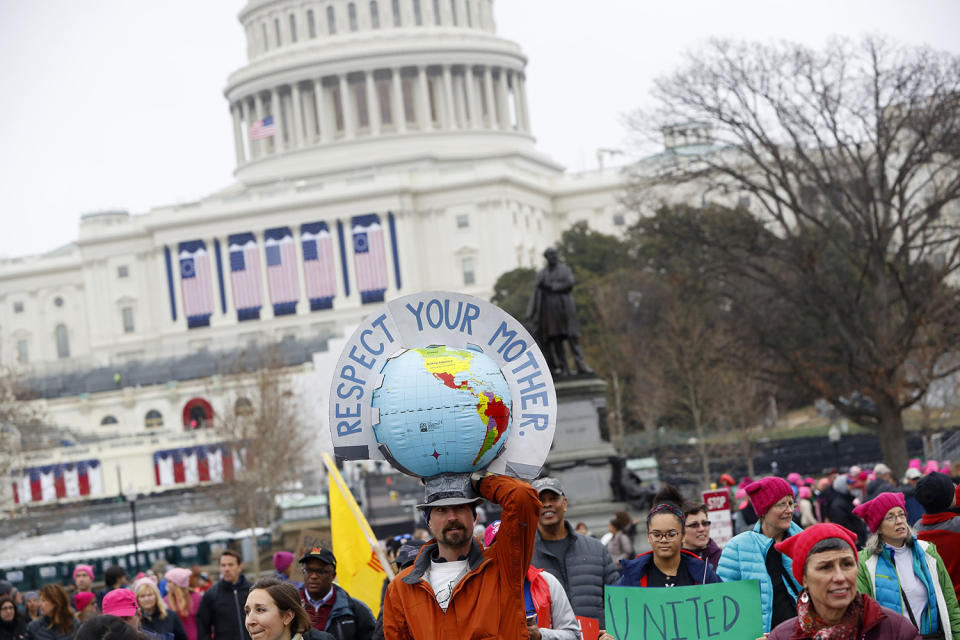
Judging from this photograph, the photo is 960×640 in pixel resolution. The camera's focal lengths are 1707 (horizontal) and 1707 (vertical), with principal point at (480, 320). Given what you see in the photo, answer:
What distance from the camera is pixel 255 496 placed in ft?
164

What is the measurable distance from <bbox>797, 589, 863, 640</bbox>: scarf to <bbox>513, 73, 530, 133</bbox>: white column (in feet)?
394

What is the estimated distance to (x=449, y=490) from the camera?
20.5ft

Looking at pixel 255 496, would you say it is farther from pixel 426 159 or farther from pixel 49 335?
pixel 49 335

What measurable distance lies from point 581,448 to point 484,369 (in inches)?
638

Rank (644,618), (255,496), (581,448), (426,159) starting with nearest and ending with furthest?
(644,618) < (581,448) < (255,496) < (426,159)

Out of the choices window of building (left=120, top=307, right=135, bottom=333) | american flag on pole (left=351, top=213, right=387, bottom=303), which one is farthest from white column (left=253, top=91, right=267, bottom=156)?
american flag on pole (left=351, top=213, right=387, bottom=303)

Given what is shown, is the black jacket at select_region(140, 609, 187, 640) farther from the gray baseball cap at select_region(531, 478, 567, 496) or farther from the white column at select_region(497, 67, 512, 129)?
the white column at select_region(497, 67, 512, 129)

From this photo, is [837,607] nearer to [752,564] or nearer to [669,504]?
[752,564]

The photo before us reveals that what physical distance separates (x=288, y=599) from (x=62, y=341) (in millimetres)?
117714

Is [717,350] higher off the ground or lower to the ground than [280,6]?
lower

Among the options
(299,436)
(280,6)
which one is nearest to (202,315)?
(280,6)

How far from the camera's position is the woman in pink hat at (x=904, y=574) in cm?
776

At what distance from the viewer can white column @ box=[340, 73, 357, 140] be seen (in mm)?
118062

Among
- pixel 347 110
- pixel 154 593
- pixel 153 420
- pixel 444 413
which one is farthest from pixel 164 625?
pixel 347 110
